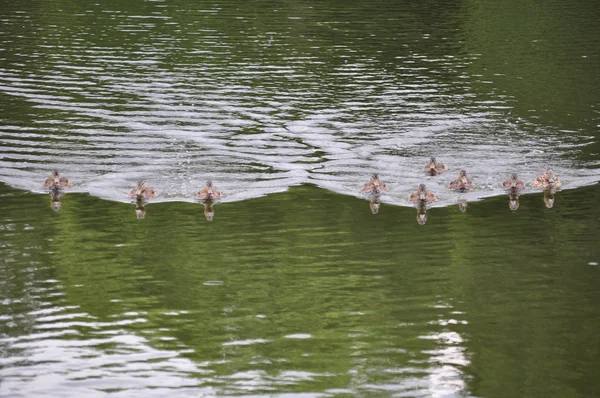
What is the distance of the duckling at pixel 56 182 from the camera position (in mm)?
28406

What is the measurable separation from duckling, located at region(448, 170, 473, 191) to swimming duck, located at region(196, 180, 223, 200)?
19.2 feet

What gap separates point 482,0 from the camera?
232ft

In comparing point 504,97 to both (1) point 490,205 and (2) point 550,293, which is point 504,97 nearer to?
(1) point 490,205

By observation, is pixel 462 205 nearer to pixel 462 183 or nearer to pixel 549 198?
→ pixel 462 183

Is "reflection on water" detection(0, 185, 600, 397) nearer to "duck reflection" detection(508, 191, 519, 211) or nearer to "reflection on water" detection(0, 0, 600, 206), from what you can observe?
"duck reflection" detection(508, 191, 519, 211)

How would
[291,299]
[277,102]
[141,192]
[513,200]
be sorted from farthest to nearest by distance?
[277,102]
[513,200]
[141,192]
[291,299]

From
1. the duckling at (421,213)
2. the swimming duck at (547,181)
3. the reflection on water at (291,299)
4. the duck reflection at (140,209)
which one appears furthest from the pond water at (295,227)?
the swimming duck at (547,181)

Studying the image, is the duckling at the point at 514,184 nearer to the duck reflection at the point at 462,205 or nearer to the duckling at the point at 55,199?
the duck reflection at the point at 462,205

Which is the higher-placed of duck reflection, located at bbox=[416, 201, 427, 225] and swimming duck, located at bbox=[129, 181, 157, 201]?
swimming duck, located at bbox=[129, 181, 157, 201]

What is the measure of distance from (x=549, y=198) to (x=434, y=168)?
132 inches

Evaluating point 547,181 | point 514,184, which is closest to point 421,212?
point 514,184

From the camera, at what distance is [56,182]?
1119 inches

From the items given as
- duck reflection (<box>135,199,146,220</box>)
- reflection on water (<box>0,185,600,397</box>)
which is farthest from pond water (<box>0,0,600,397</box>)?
duck reflection (<box>135,199,146,220</box>)

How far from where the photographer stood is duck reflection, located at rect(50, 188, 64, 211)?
89.2 feet
